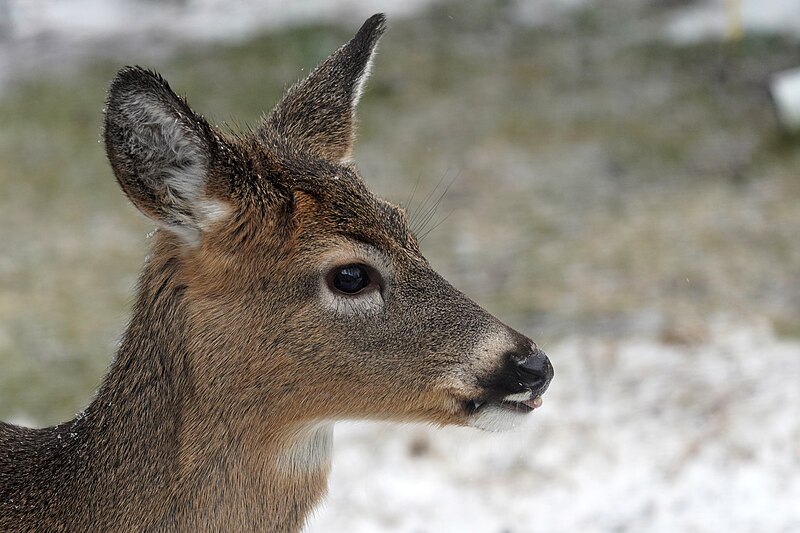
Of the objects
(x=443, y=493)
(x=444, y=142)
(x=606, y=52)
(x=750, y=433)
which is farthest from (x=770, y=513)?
(x=606, y=52)

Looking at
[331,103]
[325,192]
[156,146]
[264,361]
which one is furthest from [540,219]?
[156,146]

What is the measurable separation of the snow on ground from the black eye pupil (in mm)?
1614

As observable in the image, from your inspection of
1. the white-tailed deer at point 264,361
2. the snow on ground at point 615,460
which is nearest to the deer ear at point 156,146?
the white-tailed deer at point 264,361

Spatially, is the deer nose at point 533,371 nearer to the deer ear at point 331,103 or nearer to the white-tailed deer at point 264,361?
the white-tailed deer at point 264,361

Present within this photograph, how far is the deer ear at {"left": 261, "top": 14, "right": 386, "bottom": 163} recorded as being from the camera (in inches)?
142

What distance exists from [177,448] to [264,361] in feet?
1.08

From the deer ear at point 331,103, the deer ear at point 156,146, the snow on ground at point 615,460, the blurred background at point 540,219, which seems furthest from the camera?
the blurred background at point 540,219

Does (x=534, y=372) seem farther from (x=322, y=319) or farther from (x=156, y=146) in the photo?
(x=156, y=146)

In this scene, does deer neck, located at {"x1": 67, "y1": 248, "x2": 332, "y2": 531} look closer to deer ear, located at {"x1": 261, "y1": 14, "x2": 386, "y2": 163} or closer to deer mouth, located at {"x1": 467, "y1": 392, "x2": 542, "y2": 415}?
deer mouth, located at {"x1": 467, "y1": 392, "x2": 542, "y2": 415}

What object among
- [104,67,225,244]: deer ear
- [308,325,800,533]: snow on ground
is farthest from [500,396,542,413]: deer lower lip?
[308,325,800,533]: snow on ground

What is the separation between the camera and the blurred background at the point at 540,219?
5039 millimetres

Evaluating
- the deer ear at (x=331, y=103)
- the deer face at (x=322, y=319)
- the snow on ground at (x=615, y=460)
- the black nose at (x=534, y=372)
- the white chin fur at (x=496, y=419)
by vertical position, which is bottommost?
the snow on ground at (x=615, y=460)

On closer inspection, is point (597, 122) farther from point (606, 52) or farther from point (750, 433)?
point (750, 433)

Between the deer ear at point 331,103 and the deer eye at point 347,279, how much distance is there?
1.86 ft
